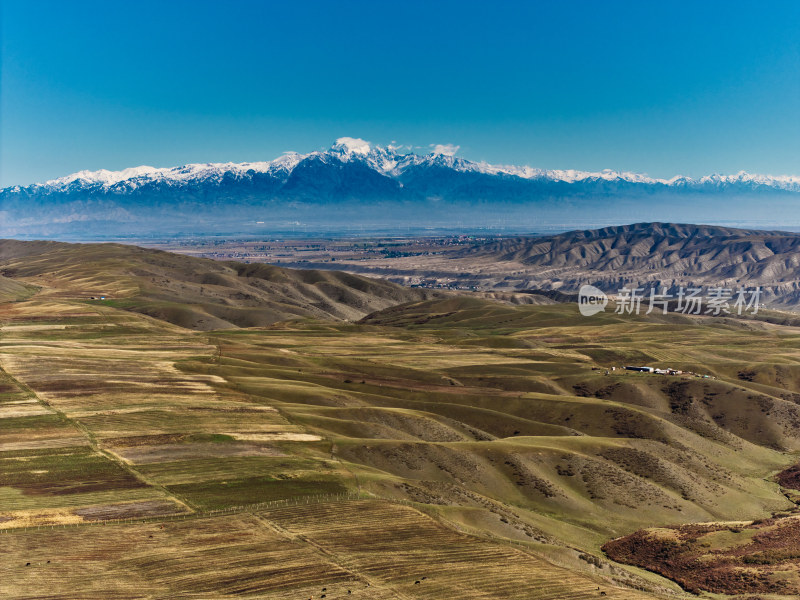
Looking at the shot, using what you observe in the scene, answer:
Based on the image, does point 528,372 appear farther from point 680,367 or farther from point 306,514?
point 306,514

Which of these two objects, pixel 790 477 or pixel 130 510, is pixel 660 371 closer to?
pixel 790 477

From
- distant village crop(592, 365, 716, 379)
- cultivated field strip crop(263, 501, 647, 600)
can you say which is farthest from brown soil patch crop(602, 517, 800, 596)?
distant village crop(592, 365, 716, 379)

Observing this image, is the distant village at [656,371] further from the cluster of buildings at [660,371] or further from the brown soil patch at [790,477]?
the brown soil patch at [790,477]

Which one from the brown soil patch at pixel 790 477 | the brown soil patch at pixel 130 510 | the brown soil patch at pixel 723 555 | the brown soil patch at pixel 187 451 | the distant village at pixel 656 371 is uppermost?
the brown soil patch at pixel 130 510

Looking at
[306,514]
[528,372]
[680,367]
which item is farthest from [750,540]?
[680,367]

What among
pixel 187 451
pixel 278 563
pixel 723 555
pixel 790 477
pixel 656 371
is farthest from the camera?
pixel 656 371

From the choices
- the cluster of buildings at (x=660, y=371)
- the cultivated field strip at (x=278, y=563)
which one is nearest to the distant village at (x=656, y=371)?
the cluster of buildings at (x=660, y=371)

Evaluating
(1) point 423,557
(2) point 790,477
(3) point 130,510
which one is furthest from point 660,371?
(3) point 130,510

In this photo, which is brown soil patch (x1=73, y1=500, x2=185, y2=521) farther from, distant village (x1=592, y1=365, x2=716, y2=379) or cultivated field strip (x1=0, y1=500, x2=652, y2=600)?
distant village (x1=592, y1=365, x2=716, y2=379)
